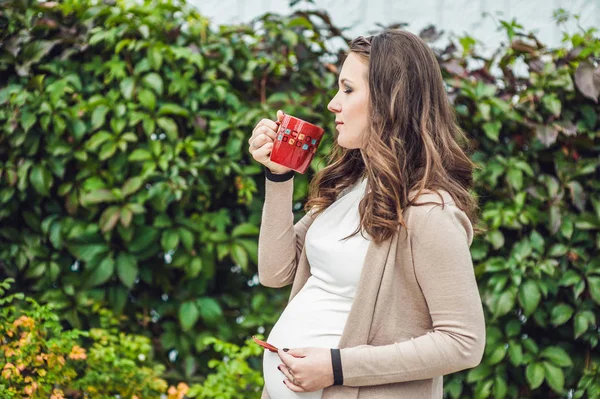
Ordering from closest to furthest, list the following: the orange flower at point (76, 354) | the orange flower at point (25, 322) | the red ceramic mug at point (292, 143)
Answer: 1. the red ceramic mug at point (292, 143)
2. the orange flower at point (25, 322)
3. the orange flower at point (76, 354)

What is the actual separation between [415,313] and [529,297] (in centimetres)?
146

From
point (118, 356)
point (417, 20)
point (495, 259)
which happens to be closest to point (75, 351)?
point (118, 356)

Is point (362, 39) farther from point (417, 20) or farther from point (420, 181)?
point (417, 20)

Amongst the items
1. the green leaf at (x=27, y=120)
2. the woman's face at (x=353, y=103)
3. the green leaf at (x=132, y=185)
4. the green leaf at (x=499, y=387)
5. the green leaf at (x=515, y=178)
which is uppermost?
the woman's face at (x=353, y=103)

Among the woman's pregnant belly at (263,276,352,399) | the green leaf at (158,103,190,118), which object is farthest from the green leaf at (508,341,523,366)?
the green leaf at (158,103,190,118)

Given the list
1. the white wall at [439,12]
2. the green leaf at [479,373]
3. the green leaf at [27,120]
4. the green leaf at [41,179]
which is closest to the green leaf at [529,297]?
the green leaf at [479,373]

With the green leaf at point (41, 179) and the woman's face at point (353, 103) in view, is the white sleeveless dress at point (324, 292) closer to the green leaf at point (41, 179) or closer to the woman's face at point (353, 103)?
the woman's face at point (353, 103)

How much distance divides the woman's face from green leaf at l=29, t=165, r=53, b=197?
5.63ft

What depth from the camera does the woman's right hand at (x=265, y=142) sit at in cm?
169

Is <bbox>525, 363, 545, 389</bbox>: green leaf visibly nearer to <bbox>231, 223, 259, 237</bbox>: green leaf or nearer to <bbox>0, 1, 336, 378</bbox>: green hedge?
<bbox>0, 1, 336, 378</bbox>: green hedge

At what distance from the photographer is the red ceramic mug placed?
5.53 ft

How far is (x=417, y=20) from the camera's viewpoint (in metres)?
3.72

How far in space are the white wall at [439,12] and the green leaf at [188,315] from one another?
1.44 metres

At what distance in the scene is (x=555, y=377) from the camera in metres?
2.81
